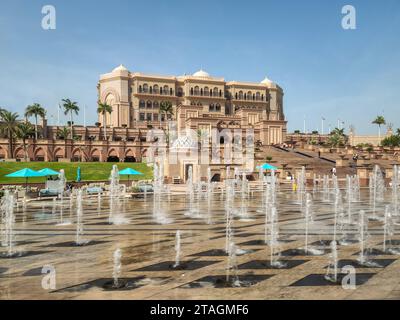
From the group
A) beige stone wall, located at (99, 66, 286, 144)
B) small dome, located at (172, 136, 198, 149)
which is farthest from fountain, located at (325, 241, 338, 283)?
beige stone wall, located at (99, 66, 286, 144)

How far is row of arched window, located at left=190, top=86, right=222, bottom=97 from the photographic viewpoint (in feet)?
304

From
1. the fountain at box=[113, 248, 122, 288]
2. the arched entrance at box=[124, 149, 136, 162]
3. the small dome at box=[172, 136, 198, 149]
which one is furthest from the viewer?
the arched entrance at box=[124, 149, 136, 162]

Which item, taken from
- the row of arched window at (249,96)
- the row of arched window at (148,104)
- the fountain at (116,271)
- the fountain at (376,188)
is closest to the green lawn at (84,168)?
the fountain at (376,188)

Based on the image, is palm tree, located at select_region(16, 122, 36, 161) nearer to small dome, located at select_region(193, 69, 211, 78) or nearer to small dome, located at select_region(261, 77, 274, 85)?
small dome, located at select_region(193, 69, 211, 78)

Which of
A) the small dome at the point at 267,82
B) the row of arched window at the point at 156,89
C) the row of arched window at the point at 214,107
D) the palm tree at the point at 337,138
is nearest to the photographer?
the palm tree at the point at 337,138

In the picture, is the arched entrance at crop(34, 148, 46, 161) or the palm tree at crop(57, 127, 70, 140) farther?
the palm tree at crop(57, 127, 70, 140)

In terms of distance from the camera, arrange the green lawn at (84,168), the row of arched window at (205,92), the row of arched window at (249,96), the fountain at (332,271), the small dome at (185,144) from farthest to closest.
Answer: the row of arched window at (249,96) → the row of arched window at (205,92) → the green lawn at (84,168) → the small dome at (185,144) → the fountain at (332,271)

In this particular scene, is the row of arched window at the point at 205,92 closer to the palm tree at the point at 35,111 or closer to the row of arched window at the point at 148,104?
the row of arched window at the point at 148,104

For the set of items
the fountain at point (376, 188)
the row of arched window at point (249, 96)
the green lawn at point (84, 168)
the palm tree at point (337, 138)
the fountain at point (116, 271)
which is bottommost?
the fountain at point (116, 271)

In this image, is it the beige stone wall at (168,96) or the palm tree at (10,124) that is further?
the beige stone wall at (168,96)

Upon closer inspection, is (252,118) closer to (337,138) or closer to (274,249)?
(337,138)

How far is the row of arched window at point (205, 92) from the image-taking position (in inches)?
3644
